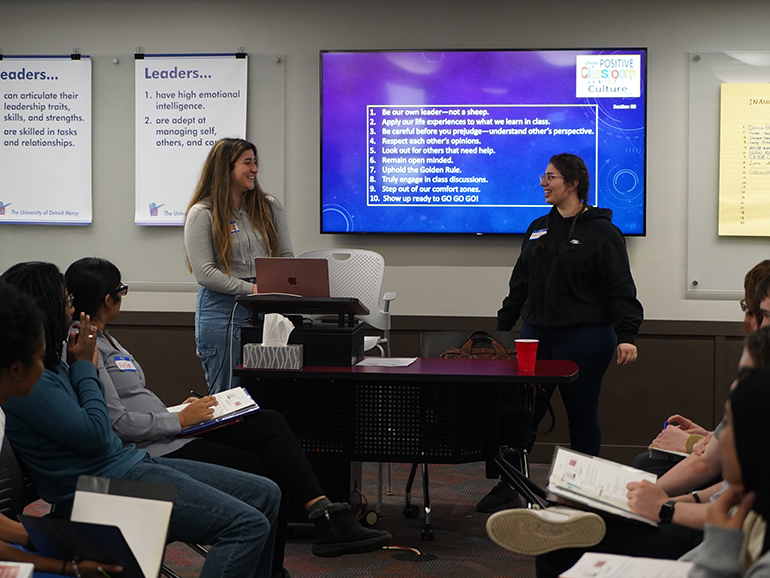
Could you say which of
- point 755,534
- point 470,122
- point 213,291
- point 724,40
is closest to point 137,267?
point 213,291

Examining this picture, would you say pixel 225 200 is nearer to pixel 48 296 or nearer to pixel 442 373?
pixel 442 373

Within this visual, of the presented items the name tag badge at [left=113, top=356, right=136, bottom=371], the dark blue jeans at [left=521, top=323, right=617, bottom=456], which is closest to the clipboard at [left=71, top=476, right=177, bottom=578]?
the name tag badge at [left=113, top=356, right=136, bottom=371]

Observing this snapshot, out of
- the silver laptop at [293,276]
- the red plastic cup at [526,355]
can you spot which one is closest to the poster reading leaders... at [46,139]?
the silver laptop at [293,276]

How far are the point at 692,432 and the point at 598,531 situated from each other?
3.47 feet

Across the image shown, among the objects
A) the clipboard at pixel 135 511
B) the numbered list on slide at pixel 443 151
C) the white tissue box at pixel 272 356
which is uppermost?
the numbered list on slide at pixel 443 151

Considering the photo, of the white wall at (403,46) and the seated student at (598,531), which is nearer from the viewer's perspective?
the seated student at (598,531)

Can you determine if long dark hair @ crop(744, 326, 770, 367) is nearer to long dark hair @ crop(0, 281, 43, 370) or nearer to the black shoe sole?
long dark hair @ crop(0, 281, 43, 370)

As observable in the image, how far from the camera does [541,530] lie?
1.54m

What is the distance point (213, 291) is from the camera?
11.5 feet

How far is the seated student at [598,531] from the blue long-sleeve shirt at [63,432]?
937mm

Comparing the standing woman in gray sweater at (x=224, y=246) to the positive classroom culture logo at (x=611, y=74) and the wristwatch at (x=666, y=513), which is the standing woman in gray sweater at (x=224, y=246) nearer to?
the positive classroom culture logo at (x=611, y=74)

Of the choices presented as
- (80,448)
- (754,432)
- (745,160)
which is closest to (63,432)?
(80,448)

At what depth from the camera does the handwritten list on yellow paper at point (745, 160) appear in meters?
4.25

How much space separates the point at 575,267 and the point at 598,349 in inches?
14.8
